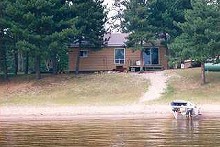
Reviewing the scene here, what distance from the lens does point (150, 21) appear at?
6297 cm

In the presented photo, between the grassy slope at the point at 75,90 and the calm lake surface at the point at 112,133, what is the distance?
28.7 ft

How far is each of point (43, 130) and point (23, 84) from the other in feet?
76.1

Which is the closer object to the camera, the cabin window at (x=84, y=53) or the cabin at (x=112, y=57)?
the cabin window at (x=84, y=53)

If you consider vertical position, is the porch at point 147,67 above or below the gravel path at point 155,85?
above

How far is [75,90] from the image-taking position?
5253 cm

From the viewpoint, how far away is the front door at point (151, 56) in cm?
6756

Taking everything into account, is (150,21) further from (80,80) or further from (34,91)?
(34,91)

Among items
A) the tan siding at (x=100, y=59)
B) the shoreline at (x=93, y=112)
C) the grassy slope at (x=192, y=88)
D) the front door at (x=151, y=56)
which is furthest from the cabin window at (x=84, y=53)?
the shoreline at (x=93, y=112)

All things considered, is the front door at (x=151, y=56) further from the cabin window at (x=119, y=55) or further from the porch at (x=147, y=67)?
the cabin window at (x=119, y=55)

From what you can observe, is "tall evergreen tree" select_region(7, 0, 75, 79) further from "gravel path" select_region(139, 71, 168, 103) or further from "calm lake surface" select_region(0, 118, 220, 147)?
"calm lake surface" select_region(0, 118, 220, 147)

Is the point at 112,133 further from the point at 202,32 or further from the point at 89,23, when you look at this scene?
the point at 89,23

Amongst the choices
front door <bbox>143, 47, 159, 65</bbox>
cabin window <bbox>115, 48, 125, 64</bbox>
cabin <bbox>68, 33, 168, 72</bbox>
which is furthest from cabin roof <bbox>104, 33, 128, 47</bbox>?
front door <bbox>143, 47, 159, 65</bbox>

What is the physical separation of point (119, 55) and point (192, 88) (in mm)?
17382

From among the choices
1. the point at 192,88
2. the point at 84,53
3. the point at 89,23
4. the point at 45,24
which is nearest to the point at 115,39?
the point at 84,53
